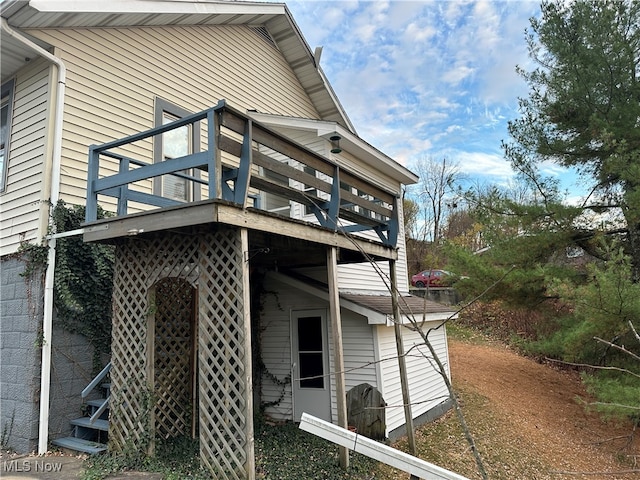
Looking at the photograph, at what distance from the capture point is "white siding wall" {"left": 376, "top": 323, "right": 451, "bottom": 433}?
6.97 m

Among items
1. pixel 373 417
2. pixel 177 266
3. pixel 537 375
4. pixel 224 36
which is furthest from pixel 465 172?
pixel 177 266

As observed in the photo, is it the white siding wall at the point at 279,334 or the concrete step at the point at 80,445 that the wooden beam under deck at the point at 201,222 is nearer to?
the concrete step at the point at 80,445

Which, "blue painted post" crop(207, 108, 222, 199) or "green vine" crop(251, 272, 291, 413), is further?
"green vine" crop(251, 272, 291, 413)

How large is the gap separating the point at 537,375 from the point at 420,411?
21.1ft

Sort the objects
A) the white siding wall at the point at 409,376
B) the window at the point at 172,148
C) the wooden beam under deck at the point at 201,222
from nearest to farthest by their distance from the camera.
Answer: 1. the wooden beam under deck at the point at 201,222
2. the white siding wall at the point at 409,376
3. the window at the point at 172,148

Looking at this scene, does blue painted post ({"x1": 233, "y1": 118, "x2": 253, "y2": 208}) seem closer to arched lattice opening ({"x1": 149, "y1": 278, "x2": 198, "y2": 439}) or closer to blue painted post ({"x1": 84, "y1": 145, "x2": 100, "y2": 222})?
blue painted post ({"x1": 84, "y1": 145, "x2": 100, "y2": 222})

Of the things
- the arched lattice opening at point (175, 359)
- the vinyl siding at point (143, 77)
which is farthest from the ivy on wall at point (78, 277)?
the arched lattice opening at point (175, 359)

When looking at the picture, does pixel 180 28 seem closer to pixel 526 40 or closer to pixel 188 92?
pixel 188 92

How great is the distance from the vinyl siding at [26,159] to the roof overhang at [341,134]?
357cm

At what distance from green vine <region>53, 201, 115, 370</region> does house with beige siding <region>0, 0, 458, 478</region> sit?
0.14 m

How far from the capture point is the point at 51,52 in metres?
5.83

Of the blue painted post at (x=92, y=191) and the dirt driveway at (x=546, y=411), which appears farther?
the dirt driveway at (x=546, y=411)

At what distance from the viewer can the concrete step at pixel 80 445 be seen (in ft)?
16.0

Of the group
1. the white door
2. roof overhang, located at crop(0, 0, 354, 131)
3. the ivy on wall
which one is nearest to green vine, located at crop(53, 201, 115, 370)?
the ivy on wall
